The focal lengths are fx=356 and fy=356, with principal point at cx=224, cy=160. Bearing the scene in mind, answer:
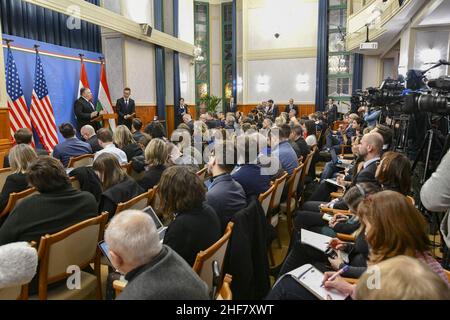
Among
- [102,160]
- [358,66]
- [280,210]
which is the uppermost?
[358,66]

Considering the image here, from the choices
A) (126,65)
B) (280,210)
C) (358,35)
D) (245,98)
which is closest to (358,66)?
(358,35)

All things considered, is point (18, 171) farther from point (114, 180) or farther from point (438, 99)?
point (438, 99)

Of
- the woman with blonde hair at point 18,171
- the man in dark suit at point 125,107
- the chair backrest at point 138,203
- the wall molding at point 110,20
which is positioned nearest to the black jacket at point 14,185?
the woman with blonde hair at point 18,171

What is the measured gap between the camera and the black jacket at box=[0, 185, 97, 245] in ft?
6.66

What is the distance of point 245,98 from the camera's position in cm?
1591

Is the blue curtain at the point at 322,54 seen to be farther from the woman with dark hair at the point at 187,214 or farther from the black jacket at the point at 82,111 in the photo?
the woman with dark hair at the point at 187,214

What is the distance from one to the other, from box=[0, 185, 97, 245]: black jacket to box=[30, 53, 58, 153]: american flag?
4709 millimetres

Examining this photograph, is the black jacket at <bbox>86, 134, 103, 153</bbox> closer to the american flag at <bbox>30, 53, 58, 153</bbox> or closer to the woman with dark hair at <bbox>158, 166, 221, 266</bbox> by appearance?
the american flag at <bbox>30, 53, 58, 153</bbox>

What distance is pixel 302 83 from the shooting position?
595 inches

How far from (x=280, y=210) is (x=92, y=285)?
7.31ft

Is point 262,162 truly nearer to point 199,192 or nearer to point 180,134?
point 199,192

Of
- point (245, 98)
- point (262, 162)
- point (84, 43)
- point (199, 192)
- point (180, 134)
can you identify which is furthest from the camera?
point (245, 98)

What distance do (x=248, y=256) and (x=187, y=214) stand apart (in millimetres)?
516

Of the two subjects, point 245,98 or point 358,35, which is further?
point 245,98
